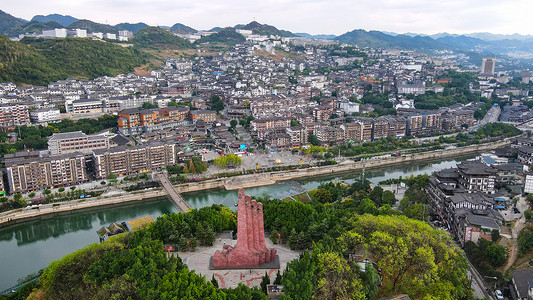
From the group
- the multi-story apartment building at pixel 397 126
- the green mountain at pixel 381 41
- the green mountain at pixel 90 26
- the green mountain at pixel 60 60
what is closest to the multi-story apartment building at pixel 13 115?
the green mountain at pixel 60 60

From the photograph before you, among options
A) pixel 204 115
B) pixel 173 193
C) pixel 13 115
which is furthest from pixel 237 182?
pixel 13 115

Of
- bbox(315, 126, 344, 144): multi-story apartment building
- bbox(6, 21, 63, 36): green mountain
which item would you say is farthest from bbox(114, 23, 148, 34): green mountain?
bbox(315, 126, 344, 144): multi-story apartment building

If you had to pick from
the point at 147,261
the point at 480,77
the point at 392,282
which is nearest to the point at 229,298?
the point at 147,261

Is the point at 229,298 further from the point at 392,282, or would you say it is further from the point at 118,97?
the point at 118,97

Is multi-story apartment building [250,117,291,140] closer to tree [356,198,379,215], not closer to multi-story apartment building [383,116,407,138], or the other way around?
multi-story apartment building [383,116,407,138]

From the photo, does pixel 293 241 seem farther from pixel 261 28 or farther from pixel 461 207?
pixel 261 28

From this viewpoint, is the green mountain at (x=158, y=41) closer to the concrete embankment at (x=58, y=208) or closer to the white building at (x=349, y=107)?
the white building at (x=349, y=107)
